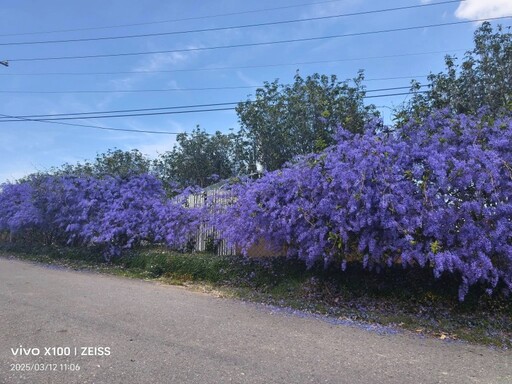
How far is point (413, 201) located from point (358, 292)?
2.18 m

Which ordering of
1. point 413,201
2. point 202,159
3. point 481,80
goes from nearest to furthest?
point 413,201, point 481,80, point 202,159

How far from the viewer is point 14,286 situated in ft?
33.8

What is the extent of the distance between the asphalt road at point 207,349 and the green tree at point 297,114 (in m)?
11.3

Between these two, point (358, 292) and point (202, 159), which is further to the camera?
point (202, 159)

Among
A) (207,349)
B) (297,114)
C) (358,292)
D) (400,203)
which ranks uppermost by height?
(297,114)

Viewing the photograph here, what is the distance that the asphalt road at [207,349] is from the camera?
16.1ft

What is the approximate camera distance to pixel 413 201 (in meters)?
7.77

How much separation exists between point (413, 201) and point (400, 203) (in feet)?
0.72

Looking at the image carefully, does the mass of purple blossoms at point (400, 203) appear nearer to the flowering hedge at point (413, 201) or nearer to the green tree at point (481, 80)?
the flowering hedge at point (413, 201)

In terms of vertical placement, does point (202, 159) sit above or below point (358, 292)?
above

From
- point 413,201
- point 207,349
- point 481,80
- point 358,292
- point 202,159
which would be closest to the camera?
point 207,349

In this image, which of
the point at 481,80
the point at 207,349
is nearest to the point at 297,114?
the point at 481,80

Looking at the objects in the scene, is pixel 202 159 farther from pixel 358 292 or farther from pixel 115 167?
pixel 358 292

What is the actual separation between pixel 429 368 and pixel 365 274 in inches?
146
